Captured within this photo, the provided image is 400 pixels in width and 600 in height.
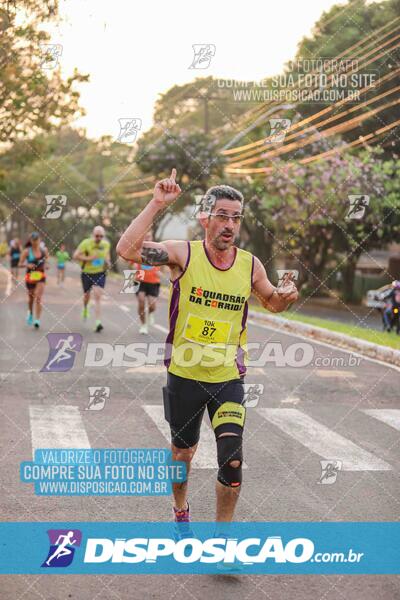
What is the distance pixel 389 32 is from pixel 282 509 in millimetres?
31146

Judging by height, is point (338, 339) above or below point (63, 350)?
below

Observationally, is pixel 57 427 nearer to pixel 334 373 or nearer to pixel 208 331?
pixel 208 331

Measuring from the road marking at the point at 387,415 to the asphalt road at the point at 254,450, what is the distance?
20 mm

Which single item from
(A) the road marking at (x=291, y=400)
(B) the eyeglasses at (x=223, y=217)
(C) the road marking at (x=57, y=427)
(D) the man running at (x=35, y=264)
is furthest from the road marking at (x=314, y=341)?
(B) the eyeglasses at (x=223, y=217)

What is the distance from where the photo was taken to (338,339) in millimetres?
19625

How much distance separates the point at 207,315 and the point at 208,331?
9cm

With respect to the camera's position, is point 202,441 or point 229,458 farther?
point 202,441

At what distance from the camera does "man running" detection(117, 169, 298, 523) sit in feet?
19.3

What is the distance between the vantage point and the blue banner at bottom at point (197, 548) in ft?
19.2

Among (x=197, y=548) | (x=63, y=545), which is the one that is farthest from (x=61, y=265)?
(x=197, y=548)

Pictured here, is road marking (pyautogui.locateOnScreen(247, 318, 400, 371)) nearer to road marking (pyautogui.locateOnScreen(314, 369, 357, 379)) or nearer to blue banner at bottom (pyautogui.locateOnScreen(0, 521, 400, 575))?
road marking (pyautogui.locateOnScreen(314, 369, 357, 379))

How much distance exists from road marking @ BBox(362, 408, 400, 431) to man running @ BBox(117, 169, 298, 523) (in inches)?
191

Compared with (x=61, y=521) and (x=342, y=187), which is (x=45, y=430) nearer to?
(x=61, y=521)

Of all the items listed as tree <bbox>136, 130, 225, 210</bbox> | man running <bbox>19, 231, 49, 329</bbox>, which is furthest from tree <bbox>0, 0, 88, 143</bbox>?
tree <bbox>136, 130, 225, 210</bbox>
